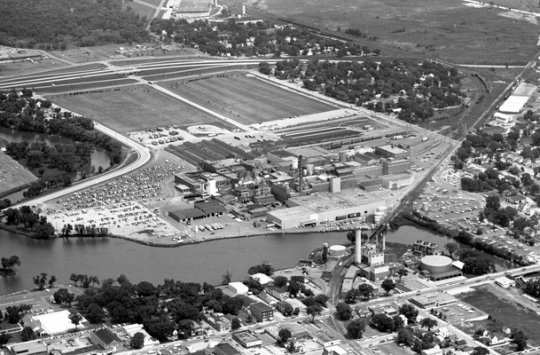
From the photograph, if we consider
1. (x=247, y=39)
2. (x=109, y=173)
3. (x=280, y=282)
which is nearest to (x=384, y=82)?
(x=247, y=39)

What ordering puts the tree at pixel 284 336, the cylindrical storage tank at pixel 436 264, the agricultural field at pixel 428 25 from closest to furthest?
the tree at pixel 284 336, the cylindrical storage tank at pixel 436 264, the agricultural field at pixel 428 25

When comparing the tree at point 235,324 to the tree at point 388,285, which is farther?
the tree at point 388,285

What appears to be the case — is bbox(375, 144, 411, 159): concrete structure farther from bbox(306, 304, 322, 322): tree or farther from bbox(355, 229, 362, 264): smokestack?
bbox(306, 304, 322, 322): tree

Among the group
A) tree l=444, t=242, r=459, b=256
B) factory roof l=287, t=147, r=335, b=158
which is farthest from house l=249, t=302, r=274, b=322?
factory roof l=287, t=147, r=335, b=158

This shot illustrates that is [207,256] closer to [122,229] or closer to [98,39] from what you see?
[122,229]

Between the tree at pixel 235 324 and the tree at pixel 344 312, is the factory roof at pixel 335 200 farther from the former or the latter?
the tree at pixel 235 324

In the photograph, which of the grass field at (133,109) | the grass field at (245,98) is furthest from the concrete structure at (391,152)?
the grass field at (133,109)
